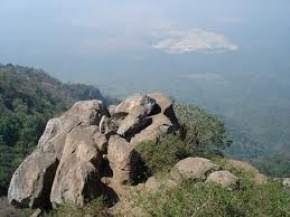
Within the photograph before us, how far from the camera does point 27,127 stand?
6681 cm

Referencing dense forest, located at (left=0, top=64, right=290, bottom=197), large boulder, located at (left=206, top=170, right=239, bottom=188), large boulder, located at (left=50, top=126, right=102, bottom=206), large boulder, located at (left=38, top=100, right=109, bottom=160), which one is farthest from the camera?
dense forest, located at (left=0, top=64, right=290, bottom=197)

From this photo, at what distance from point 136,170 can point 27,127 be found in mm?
43145

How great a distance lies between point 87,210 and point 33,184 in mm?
3495

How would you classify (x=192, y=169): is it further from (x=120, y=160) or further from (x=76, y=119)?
(x=76, y=119)

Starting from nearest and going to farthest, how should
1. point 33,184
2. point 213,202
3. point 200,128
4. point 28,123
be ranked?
1. point 213,202
2. point 33,184
3. point 200,128
4. point 28,123

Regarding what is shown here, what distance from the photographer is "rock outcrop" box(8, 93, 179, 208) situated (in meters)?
23.1

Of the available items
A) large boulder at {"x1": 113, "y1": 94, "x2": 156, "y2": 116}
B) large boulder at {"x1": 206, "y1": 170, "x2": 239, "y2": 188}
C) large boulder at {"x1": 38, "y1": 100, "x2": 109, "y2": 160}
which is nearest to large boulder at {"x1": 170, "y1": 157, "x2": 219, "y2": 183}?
large boulder at {"x1": 206, "y1": 170, "x2": 239, "y2": 188}

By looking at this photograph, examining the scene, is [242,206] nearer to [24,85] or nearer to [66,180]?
[66,180]

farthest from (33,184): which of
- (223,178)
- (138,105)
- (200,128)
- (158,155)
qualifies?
(200,128)

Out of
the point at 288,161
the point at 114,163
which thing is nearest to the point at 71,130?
the point at 114,163

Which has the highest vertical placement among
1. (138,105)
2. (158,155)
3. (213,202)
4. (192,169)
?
(213,202)

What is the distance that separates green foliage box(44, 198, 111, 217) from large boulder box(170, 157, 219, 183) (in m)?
3.01

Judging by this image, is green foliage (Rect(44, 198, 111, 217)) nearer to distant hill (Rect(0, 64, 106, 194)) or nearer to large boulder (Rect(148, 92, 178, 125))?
large boulder (Rect(148, 92, 178, 125))

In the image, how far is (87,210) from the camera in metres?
21.6
